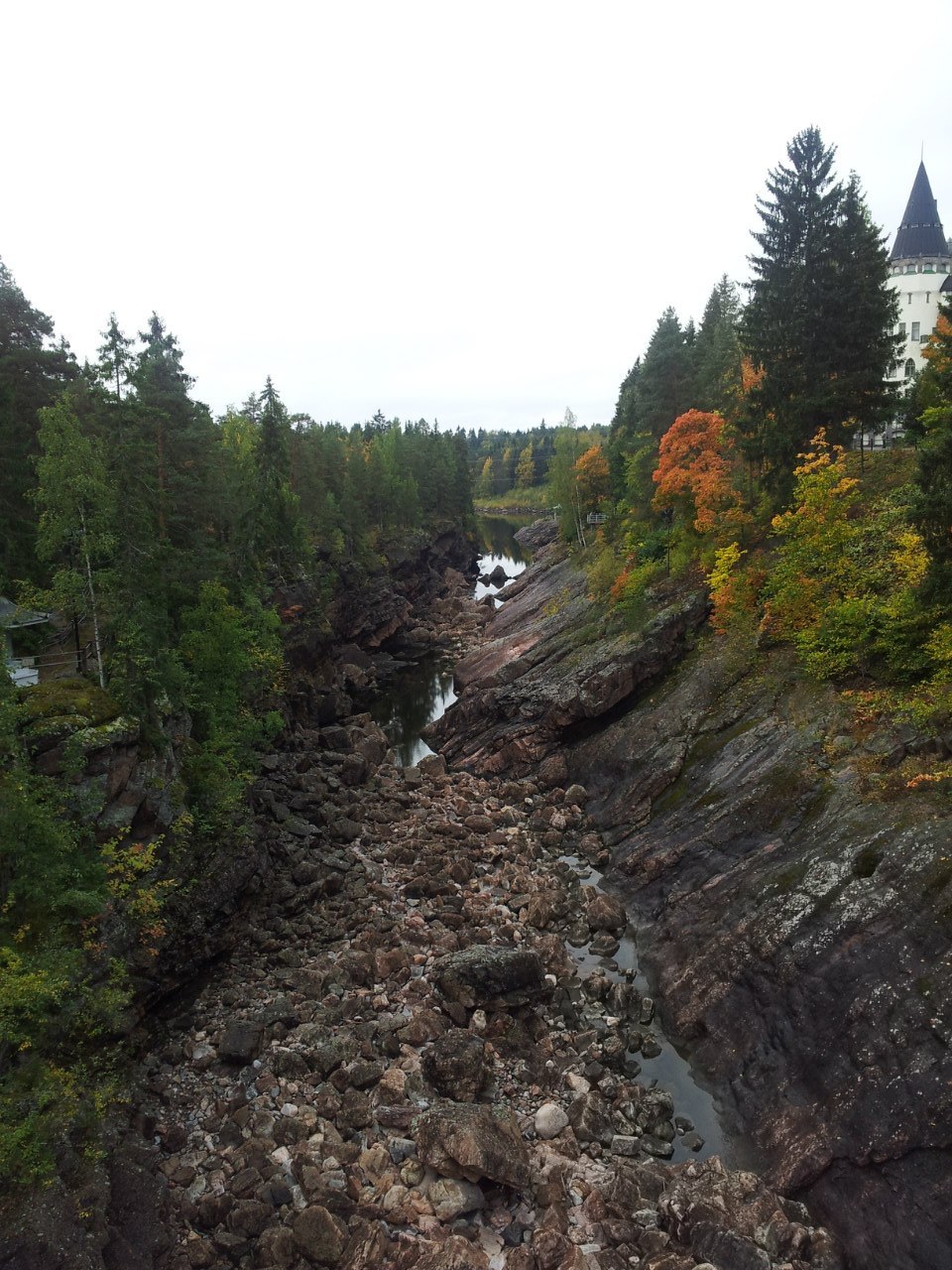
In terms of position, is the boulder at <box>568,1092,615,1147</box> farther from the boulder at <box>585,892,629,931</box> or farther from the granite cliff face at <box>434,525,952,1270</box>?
the boulder at <box>585,892,629,931</box>

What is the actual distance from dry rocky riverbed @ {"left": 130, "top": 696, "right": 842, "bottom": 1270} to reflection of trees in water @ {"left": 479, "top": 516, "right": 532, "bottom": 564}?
9080cm

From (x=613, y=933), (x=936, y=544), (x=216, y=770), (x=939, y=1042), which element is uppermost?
(x=936, y=544)

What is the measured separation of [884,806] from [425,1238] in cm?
1529

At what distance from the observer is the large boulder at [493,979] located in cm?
1986

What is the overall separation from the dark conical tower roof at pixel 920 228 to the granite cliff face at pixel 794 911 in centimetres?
5071

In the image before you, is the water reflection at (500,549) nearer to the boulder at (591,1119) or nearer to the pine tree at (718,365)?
the pine tree at (718,365)

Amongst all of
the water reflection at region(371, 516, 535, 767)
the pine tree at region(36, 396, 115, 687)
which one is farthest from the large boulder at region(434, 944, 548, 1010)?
the water reflection at region(371, 516, 535, 767)

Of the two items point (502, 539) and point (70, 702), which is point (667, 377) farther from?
point (502, 539)

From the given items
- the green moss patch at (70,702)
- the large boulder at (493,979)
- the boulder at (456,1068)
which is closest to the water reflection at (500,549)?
the large boulder at (493,979)

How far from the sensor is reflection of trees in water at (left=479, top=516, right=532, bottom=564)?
Result: 397ft

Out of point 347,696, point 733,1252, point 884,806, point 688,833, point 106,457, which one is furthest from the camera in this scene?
point 347,696

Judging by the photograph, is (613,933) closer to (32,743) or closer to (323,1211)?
(323,1211)

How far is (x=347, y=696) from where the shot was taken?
1925 inches

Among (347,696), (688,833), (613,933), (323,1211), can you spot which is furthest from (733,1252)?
(347,696)
